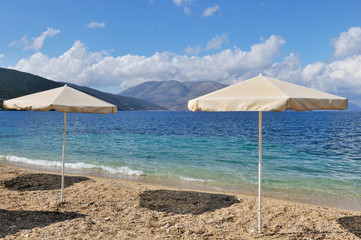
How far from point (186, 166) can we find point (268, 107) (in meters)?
10.4

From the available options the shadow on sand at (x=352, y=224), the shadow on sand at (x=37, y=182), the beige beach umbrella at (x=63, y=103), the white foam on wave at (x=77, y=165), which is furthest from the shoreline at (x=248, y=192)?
the beige beach umbrella at (x=63, y=103)

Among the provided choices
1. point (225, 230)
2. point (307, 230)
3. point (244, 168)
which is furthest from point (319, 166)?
point (225, 230)

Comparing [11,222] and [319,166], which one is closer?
[11,222]

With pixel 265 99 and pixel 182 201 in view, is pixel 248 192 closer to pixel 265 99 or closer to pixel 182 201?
pixel 182 201

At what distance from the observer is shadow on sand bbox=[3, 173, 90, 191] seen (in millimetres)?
8060

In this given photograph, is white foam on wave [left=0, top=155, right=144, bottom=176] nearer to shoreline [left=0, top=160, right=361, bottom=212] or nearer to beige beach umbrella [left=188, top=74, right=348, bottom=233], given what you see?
shoreline [left=0, top=160, right=361, bottom=212]

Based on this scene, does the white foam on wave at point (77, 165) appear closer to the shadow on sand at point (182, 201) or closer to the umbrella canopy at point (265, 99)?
the shadow on sand at point (182, 201)

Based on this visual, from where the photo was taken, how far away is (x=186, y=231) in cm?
495

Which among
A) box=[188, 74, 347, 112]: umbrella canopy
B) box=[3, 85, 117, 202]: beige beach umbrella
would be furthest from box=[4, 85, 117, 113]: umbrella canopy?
box=[188, 74, 347, 112]: umbrella canopy

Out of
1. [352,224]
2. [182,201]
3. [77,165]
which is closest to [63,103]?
[182,201]

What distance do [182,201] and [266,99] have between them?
13.6 ft

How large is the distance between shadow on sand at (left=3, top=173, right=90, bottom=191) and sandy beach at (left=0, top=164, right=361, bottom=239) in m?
0.24

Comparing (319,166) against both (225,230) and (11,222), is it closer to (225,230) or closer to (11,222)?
(225,230)

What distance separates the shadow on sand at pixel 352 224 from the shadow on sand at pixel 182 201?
8.16 ft
